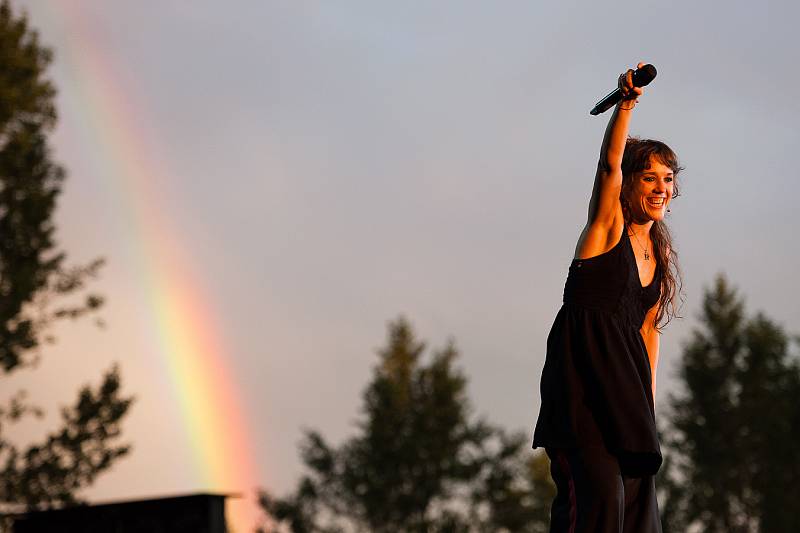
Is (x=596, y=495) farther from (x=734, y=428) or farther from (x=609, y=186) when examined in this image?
(x=734, y=428)

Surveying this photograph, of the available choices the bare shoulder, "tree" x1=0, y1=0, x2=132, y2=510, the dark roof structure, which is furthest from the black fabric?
"tree" x1=0, y1=0, x2=132, y2=510

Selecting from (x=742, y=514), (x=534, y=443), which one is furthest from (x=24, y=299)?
(x=742, y=514)

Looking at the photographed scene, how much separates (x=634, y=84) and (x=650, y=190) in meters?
0.70

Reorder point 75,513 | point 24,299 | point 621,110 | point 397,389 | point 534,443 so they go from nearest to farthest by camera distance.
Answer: point 621,110, point 534,443, point 75,513, point 24,299, point 397,389

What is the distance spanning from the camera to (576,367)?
459 cm

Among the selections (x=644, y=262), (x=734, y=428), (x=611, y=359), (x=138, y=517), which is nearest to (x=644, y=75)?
(x=644, y=262)

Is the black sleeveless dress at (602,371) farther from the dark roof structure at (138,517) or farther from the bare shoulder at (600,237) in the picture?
the dark roof structure at (138,517)

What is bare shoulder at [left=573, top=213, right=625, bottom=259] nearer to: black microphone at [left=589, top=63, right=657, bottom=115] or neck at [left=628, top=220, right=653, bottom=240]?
neck at [left=628, top=220, right=653, bottom=240]

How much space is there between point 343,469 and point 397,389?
13.4ft

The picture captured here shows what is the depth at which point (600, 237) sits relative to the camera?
4.69 meters

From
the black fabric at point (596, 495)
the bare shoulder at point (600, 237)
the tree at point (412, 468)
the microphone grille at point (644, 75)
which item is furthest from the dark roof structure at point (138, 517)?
the tree at point (412, 468)

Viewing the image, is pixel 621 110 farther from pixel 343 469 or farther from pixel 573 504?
pixel 343 469

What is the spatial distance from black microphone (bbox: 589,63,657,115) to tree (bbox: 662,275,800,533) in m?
45.3

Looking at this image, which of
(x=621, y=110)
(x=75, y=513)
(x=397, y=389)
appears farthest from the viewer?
(x=397, y=389)
